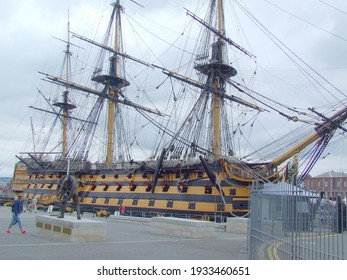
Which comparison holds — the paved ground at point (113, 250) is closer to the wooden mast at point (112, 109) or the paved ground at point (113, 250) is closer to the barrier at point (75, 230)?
the barrier at point (75, 230)

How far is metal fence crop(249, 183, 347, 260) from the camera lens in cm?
568

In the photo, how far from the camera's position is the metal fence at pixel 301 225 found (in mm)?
5676

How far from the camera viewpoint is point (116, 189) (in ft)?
117

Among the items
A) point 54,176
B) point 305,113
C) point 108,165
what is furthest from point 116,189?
point 305,113

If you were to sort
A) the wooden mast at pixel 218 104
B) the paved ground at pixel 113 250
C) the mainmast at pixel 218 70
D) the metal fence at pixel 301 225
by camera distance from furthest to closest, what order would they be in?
the mainmast at pixel 218 70
the wooden mast at pixel 218 104
the paved ground at pixel 113 250
the metal fence at pixel 301 225

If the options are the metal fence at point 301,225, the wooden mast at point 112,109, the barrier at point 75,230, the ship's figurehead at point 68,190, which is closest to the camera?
the metal fence at point 301,225

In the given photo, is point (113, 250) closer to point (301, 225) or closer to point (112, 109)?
point (301, 225)

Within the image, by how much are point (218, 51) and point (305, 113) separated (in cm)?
1075

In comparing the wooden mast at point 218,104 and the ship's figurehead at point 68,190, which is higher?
the wooden mast at point 218,104

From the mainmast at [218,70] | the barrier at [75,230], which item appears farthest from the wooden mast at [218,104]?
the barrier at [75,230]

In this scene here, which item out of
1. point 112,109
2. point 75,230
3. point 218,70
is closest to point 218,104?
point 218,70

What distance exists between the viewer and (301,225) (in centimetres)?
643

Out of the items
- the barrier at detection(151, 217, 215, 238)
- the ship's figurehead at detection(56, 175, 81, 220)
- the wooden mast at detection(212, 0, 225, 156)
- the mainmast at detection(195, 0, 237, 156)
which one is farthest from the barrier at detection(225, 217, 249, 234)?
the mainmast at detection(195, 0, 237, 156)

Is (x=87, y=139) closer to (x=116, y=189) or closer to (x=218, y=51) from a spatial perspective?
(x=116, y=189)
